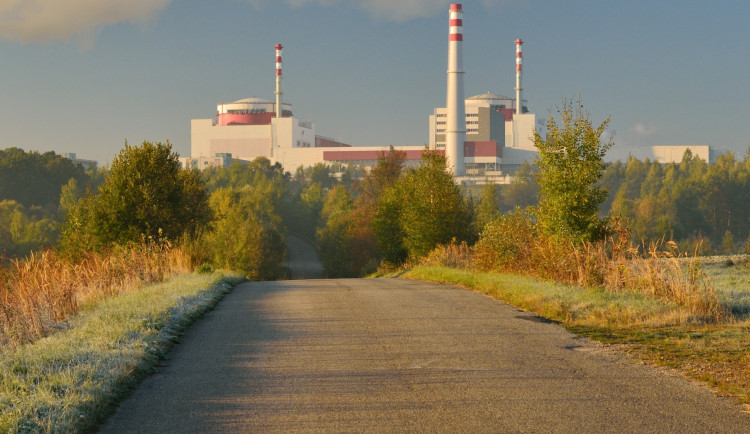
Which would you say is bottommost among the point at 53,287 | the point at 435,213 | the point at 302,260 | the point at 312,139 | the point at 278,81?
the point at 302,260

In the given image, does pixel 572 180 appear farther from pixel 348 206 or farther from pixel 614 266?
pixel 348 206

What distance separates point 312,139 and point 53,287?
183m

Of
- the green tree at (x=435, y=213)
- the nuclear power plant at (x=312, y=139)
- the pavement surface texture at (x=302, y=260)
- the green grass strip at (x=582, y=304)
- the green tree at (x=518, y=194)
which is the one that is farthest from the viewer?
the nuclear power plant at (x=312, y=139)

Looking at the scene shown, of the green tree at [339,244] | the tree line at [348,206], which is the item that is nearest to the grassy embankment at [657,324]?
the tree line at [348,206]

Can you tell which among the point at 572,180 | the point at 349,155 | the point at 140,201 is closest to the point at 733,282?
the point at 572,180

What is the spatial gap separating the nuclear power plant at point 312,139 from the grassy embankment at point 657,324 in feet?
505

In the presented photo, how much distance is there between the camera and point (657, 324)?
12.8 meters

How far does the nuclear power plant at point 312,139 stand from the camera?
588ft

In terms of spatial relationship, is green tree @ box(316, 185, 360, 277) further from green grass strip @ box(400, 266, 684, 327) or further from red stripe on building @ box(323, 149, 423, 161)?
red stripe on building @ box(323, 149, 423, 161)

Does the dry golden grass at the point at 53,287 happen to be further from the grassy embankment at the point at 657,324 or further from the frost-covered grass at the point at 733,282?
the frost-covered grass at the point at 733,282

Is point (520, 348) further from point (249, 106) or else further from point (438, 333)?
point (249, 106)

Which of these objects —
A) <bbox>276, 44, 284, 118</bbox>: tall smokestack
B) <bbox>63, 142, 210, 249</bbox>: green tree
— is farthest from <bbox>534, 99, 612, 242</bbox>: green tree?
<bbox>276, 44, 284, 118</bbox>: tall smokestack

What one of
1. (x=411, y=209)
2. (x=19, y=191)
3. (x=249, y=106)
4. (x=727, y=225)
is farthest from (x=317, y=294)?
(x=249, y=106)

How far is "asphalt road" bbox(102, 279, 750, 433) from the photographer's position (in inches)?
278
